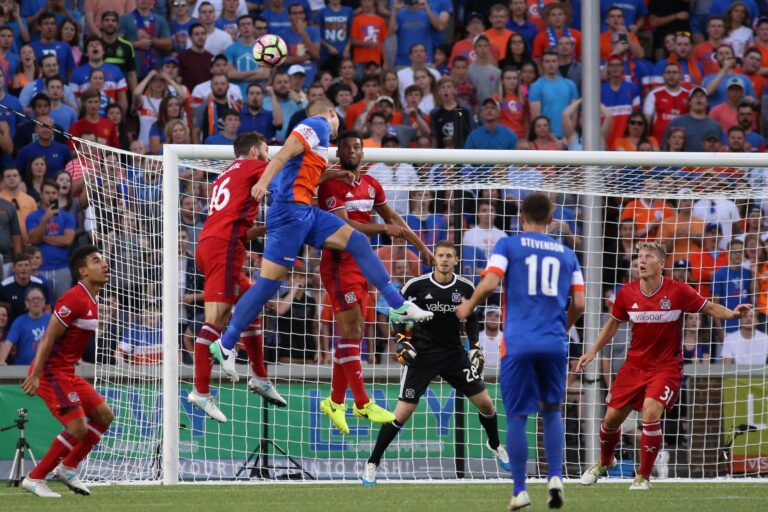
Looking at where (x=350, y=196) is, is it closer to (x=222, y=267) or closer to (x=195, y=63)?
(x=222, y=267)

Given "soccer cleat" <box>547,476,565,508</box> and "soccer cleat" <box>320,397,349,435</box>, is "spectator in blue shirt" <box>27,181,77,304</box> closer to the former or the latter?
"soccer cleat" <box>320,397,349,435</box>

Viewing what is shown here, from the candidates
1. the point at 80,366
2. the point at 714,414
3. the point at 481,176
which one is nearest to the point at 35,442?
the point at 80,366

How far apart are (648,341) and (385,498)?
10.2 ft

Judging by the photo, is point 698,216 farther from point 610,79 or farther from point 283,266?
point 283,266

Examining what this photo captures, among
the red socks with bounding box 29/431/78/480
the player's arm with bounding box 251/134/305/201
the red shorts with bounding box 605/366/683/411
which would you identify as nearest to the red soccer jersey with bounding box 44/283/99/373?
the red socks with bounding box 29/431/78/480

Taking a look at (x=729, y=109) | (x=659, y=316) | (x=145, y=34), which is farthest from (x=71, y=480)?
(x=729, y=109)

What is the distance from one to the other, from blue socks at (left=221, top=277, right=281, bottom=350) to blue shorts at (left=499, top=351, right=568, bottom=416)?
8.14 ft

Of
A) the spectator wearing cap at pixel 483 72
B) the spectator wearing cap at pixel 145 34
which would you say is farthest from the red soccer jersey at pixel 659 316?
the spectator wearing cap at pixel 145 34

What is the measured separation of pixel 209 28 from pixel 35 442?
295 inches

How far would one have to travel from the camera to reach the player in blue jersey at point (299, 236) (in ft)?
35.3

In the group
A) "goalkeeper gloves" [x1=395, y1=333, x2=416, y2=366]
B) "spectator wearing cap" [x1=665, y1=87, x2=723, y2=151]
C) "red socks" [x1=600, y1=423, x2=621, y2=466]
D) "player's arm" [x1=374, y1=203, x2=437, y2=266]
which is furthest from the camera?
"spectator wearing cap" [x1=665, y1=87, x2=723, y2=151]

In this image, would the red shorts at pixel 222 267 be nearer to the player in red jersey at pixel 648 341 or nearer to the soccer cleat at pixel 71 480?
the soccer cleat at pixel 71 480

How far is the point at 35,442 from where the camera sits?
13.7 m

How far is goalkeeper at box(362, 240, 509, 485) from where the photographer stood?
12.6 metres
